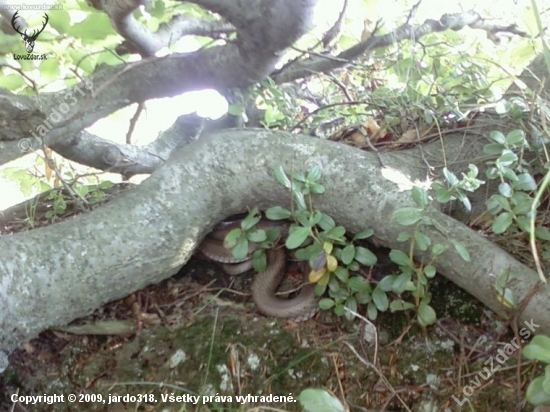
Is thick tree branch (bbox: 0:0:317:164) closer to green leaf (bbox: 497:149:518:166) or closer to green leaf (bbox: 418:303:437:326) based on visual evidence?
green leaf (bbox: 497:149:518:166)

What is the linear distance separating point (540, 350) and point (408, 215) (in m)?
0.53

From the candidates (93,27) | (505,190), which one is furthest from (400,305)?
(93,27)

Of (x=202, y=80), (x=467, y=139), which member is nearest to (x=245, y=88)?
(x=202, y=80)

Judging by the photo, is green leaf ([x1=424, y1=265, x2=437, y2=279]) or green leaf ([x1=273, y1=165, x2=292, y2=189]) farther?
green leaf ([x1=273, y1=165, x2=292, y2=189])

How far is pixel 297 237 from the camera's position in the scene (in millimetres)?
1739

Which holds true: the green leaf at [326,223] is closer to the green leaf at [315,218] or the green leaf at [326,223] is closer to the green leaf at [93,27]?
the green leaf at [315,218]

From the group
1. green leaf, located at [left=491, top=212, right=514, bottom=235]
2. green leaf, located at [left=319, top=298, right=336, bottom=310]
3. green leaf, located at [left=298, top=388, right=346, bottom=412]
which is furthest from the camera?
green leaf, located at [left=319, top=298, right=336, bottom=310]

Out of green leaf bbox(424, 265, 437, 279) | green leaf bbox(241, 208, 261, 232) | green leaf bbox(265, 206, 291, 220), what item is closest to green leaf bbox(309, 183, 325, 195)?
green leaf bbox(265, 206, 291, 220)

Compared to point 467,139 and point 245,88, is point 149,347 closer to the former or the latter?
point 245,88

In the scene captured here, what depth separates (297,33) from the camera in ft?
5.91

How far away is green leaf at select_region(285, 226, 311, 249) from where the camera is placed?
173 centimetres

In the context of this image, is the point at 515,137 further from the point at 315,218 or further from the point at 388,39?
the point at 388,39

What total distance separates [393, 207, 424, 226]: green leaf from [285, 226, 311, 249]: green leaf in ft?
0.98

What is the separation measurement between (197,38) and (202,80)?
621 millimetres
